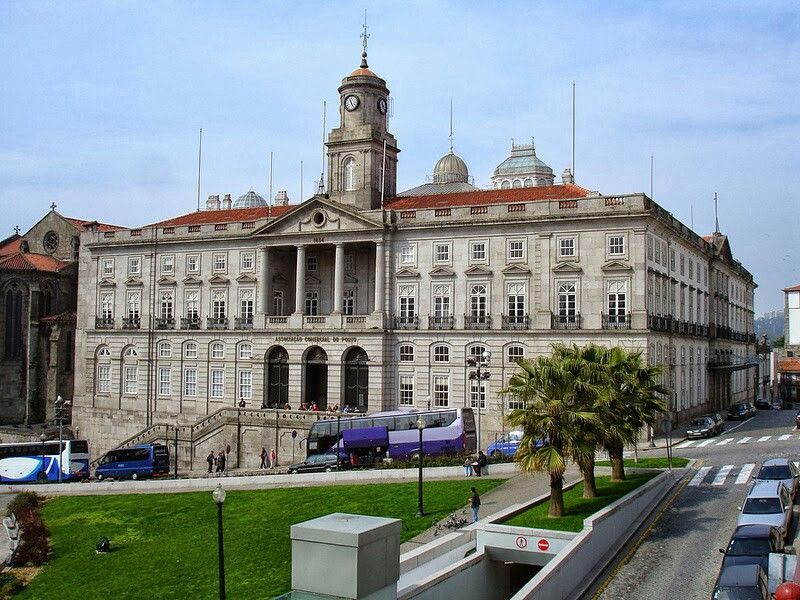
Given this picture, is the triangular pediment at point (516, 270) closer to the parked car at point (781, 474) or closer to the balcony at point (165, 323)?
the parked car at point (781, 474)

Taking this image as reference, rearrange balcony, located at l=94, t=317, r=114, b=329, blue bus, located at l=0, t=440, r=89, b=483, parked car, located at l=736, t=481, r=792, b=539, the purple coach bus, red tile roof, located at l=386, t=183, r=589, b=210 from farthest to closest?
balcony, located at l=94, t=317, r=114, b=329 → red tile roof, located at l=386, t=183, r=589, b=210 → blue bus, located at l=0, t=440, r=89, b=483 → the purple coach bus → parked car, located at l=736, t=481, r=792, b=539

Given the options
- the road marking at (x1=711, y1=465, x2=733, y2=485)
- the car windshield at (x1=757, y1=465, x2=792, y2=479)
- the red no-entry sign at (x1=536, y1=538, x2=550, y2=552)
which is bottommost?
the red no-entry sign at (x1=536, y1=538, x2=550, y2=552)

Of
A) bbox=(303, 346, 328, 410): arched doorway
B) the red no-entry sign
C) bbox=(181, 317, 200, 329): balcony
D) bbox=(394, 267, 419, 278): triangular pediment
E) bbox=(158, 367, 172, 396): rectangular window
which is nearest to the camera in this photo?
the red no-entry sign

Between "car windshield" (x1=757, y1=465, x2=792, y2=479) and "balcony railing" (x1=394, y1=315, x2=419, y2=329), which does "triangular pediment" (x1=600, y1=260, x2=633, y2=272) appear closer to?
"balcony railing" (x1=394, y1=315, x2=419, y2=329)

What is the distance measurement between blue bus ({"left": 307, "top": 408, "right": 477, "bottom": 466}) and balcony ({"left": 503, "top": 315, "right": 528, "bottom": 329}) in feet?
28.6

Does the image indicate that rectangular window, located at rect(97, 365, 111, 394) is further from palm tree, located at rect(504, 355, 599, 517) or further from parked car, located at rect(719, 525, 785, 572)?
parked car, located at rect(719, 525, 785, 572)

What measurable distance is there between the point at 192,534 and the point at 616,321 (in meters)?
29.9

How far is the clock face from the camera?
66.7 metres

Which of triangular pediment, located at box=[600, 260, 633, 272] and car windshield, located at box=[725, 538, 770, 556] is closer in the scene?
A: car windshield, located at box=[725, 538, 770, 556]

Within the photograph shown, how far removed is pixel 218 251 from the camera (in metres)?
67.2

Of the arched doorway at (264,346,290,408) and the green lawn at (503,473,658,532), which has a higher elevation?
the arched doorway at (264,346,290,408)

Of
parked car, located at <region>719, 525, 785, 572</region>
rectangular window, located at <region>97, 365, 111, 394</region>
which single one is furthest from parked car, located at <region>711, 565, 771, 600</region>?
rectangular window, located at <region>97, 365, 111, 394</region>

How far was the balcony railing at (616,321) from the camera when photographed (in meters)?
52.5

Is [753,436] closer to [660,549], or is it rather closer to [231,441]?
[660,549]
